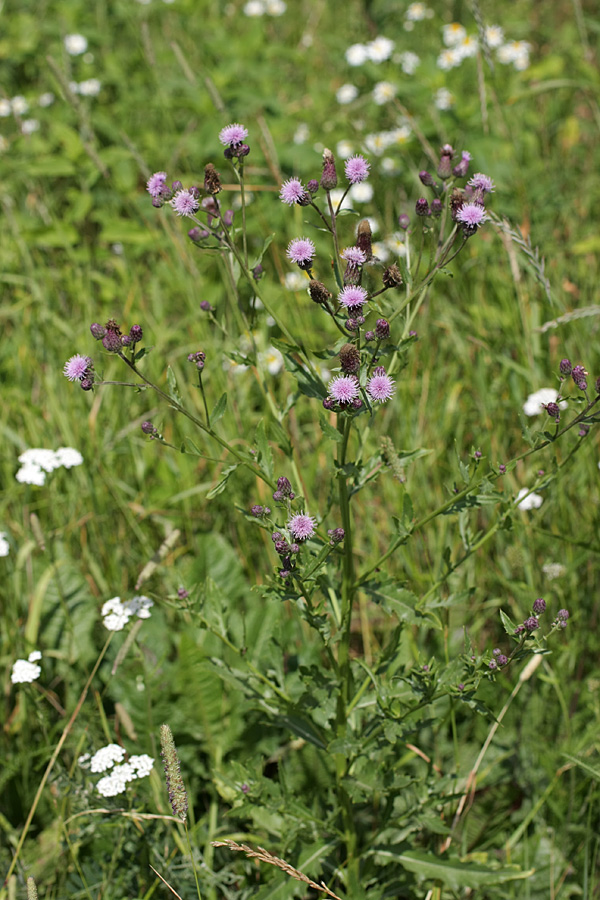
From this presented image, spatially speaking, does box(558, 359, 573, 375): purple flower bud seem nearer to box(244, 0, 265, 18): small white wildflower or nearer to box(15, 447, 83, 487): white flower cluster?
box(15, 447, 83, 487): white flower cluster

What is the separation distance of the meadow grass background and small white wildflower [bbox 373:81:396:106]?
15cm

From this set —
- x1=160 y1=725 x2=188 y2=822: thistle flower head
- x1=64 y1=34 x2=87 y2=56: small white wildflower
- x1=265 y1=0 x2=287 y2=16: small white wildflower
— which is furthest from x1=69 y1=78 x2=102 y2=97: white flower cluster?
x1=160 y1=725 x2=188 y2=822: thistle flower head

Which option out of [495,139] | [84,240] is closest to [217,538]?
[84,240]

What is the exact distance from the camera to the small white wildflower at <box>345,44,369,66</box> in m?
5.57

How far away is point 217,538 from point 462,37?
4453 millimetres

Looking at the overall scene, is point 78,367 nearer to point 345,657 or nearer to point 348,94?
point 345,657

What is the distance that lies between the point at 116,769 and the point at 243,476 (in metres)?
1.47

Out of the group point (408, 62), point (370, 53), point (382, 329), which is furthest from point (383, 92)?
point (382, 329)

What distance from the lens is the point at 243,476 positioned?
3.44 m

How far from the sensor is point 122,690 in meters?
2.74

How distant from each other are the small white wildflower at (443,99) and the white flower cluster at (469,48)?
0.36 metres

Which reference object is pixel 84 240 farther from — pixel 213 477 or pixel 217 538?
pixel 217 538

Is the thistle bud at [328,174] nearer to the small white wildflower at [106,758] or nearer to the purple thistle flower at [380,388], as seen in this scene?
the purple thistle flower at [380,388]

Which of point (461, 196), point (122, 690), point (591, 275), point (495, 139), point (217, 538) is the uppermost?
point (495, 139)
